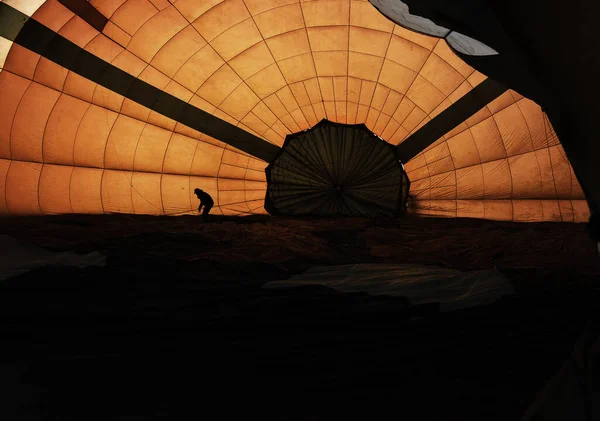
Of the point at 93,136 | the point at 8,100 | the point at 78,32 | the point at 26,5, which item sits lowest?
the point at 93,136

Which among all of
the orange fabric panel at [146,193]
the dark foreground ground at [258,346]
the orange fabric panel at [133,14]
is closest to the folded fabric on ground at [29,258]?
the dark foreground ground at [258,346]

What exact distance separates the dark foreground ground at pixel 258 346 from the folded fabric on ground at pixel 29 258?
0.11m

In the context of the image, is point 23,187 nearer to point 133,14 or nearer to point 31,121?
point 31,121

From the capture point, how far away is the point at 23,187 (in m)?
5.88

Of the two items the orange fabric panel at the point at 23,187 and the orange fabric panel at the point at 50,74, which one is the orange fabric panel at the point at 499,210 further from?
the orange fabric panel at the point at 23,187

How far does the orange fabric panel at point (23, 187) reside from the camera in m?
5.82

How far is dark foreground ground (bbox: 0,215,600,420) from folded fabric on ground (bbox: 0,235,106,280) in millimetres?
113

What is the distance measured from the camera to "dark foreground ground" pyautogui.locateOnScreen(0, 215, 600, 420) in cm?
118

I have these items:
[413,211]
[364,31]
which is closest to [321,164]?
[413,211]

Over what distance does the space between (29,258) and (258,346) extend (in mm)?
1865

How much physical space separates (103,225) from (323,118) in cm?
365

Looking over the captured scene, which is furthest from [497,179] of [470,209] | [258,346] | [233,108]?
[258,346]

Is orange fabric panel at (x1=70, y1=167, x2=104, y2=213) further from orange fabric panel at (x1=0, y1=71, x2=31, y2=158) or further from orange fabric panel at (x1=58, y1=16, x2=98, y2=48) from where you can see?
orange fabric panel at (x1=58, y1=16, x2=98, y2=48)

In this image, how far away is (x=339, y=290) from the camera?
88.0 inches
